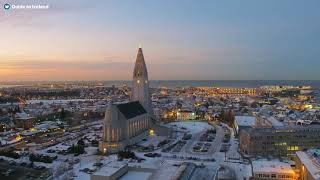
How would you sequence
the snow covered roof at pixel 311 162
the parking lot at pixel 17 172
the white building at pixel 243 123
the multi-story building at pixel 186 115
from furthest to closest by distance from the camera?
the multi-story building at pixel 186 115, the white building at pixel 243 123, the parking lot at pixel 17 172, the snow covered roof at pixel 311 162

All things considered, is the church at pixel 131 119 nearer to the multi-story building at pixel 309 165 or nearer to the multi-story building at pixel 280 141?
the multi-story building at pixel 280 141

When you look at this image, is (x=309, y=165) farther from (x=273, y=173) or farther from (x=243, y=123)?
(x=243, y=123)

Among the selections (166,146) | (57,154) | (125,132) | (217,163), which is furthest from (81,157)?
(217,163)

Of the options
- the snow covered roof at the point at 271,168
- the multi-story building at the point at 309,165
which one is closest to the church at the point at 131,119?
the snow covered roof at the point at 271,168

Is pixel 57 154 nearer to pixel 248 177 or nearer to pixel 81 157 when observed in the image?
pixel 81 157

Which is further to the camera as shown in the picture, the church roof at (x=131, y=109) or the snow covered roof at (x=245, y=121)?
the snow covered roof at (x=245, y=121)

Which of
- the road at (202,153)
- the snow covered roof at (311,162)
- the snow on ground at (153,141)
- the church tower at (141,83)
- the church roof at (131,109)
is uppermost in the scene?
the church tower at (141,83)

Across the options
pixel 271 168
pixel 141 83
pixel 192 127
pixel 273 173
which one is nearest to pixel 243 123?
pixel 192 127
